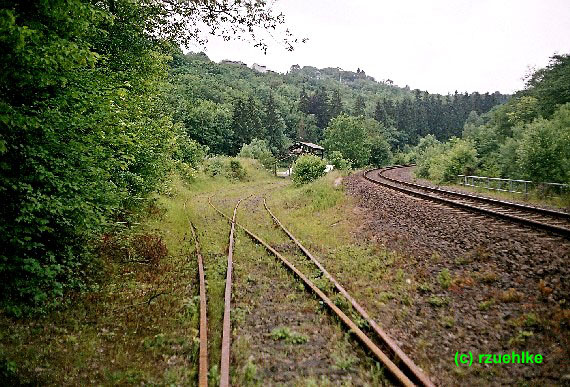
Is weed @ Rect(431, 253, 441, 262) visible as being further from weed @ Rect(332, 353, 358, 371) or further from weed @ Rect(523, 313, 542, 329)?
weed @ Rect(332, 353, 358, 371)

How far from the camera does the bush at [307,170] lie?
1148 inches

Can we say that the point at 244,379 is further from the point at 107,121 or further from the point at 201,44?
the point at 201,44

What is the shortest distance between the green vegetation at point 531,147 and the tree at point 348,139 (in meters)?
21.5

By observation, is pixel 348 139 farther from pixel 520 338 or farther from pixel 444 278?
pixel 520 338

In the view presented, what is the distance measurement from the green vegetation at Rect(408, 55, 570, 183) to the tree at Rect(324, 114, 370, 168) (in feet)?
70.6

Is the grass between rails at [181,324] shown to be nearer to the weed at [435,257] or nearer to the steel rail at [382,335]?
the steel rail at [382,335]

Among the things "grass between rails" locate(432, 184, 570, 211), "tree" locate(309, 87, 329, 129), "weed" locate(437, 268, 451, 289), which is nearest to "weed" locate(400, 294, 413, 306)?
"weed" locate(437, 268, 451, 289)

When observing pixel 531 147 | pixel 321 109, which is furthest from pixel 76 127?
pixel 321 109

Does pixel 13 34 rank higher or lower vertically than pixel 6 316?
higher

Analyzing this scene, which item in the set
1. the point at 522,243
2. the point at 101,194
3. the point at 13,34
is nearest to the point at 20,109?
the point at 13,34

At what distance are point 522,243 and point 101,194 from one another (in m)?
8.31

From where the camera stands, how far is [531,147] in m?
22.9

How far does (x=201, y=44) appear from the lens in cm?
990

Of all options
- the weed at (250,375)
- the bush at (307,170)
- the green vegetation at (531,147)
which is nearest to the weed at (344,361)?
the weed at (250,375)
